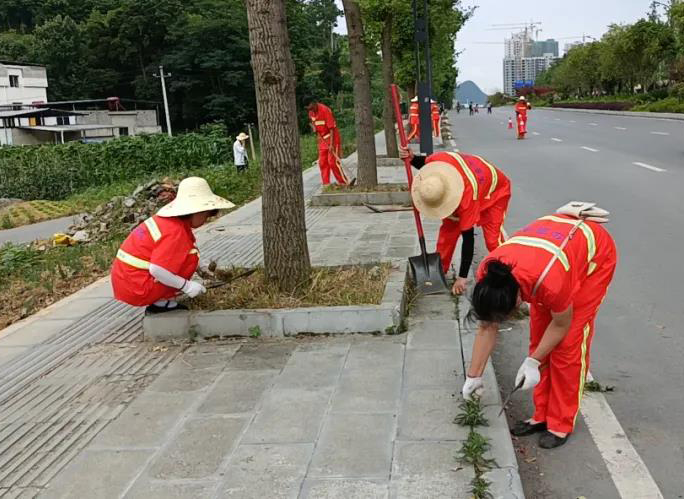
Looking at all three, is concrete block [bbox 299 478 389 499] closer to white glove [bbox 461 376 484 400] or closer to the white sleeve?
white glove [bbox 461 376 484 400]

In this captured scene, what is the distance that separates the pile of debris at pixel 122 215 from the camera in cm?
1194

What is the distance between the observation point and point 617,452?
349 cm

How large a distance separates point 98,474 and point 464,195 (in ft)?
9.56

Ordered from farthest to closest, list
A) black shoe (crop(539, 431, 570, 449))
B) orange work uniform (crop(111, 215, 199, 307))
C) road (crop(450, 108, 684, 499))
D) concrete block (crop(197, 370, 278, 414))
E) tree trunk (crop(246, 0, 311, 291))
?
tree trunk (crop(246, 0, 311, 291)) < orange work uniform (crop(111, 215, 199, 307)) < concrete block (crop(197, 370, 278, 414)) < black shoe (crop(539, 431, 570, 449)) < road (crop(450, 108, 684, 499))

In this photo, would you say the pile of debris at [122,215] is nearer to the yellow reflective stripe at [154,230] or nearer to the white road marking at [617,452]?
the yellow reflective stripe at [154,230]

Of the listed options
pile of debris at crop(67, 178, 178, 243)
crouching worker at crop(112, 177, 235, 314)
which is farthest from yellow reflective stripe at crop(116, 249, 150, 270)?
pile of debris at crop(67, 178, 178, 243)

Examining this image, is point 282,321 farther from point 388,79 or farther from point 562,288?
point 388,79

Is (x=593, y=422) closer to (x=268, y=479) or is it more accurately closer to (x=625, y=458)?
(x=625, y=458)

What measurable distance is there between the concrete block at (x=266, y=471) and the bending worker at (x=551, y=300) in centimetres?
95

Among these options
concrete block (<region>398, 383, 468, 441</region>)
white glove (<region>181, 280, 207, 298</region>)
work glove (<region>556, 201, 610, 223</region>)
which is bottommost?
concrete block (<region>398, 383, 468, 441</region>)

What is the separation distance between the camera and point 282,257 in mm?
5684

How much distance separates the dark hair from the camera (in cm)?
303

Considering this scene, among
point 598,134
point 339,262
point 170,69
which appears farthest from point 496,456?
point 170,69

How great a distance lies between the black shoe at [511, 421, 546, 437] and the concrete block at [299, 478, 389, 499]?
94 cm
